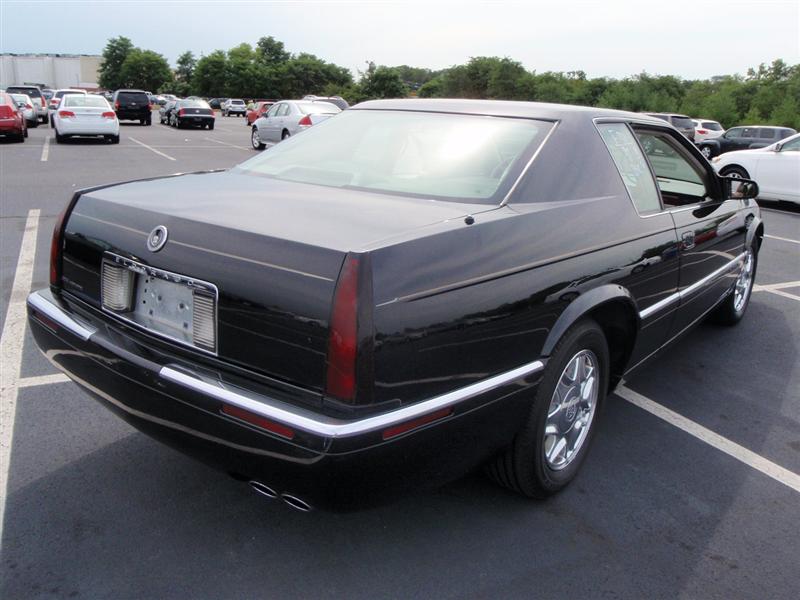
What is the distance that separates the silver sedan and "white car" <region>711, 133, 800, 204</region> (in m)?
9.75

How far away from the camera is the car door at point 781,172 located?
11.8 metres

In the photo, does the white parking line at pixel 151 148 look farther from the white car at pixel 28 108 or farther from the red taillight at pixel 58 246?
the red taillight at pixel 58 246

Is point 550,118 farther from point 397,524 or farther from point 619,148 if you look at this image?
point 397,524

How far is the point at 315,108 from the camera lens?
18.6 meters

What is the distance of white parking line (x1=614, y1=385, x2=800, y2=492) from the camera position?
3172 millimetres

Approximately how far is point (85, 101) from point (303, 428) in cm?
2050

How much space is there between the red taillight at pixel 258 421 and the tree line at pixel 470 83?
114 feet

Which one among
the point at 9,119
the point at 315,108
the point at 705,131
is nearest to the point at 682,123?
the point at 705,131

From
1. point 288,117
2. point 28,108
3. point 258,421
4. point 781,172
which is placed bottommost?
point 258,421

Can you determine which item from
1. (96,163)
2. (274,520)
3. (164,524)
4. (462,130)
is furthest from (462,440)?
(96,163)

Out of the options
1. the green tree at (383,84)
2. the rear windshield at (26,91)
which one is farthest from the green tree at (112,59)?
the rear windshield at (26,91)

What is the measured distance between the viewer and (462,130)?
→ 3.12 meters

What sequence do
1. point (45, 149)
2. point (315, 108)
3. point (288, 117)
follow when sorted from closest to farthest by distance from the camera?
point (45, 149), point (288, 117), point (315, 108)

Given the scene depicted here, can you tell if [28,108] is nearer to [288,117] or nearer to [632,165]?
[288,117]
